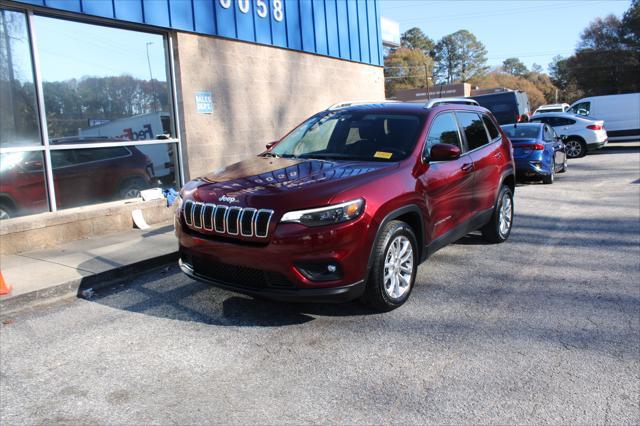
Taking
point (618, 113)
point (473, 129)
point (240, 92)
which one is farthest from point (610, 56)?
point (473, 129)

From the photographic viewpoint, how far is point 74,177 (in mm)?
7750

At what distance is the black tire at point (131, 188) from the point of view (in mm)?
8617

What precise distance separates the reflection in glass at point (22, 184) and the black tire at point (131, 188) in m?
1.37

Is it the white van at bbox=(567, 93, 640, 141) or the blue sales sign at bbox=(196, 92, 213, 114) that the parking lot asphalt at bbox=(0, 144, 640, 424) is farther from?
the white van at bbox=(567, 93, 640, 141)

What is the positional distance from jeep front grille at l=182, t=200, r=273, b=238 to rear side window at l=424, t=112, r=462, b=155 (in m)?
1.92

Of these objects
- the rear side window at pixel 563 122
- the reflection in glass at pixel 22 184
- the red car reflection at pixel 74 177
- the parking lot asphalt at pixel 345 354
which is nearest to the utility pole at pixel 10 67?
the reflection in glass at pixel 22 184

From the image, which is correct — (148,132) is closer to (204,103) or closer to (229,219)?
(204,103)

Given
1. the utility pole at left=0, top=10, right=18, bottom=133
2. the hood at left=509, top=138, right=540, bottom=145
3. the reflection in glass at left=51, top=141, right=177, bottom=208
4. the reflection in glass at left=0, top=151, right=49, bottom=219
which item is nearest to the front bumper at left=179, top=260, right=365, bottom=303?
the reflection in glass at left=0, top=151, right=49, bottom=219

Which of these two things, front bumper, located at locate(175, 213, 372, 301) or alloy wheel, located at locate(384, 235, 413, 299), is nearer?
front bumper, located at locate(175, 213, 372, 301)

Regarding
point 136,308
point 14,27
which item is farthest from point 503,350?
point 14,27

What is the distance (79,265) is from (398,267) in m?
3.74

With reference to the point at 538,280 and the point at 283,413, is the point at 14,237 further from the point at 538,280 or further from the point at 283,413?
the point at 538,280

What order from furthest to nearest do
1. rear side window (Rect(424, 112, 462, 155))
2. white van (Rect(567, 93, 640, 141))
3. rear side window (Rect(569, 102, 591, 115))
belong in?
rear side window (Rect(569, 102, 591, 115)), white van (Rect(567, 93, 640, 141)), rear side window (Rect(424, 112, 462, 155))

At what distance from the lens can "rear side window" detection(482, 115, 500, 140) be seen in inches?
268
